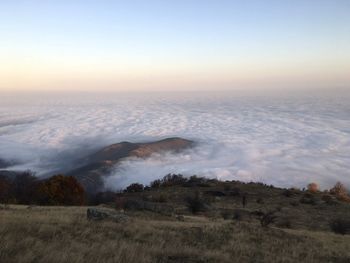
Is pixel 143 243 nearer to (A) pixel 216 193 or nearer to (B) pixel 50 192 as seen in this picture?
(B) pixel 50 192

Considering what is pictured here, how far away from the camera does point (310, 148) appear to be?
Result: 19762cm

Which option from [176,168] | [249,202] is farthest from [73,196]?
[176,168]

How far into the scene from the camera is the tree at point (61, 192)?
1747 inches

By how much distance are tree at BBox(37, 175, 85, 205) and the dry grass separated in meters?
30.4

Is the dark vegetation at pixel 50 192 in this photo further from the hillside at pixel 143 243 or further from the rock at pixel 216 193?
the hillside at pixel 143 243

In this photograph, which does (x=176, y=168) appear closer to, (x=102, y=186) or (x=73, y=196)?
(x=102, y=186)

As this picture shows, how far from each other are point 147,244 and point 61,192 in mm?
37852

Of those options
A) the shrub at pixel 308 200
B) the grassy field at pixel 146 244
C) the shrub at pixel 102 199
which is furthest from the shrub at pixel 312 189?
the grassy field at pixel 146 244

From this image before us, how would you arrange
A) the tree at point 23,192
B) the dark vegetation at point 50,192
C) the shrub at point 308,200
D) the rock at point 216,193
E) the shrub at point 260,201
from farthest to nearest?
1. the rock at point 216,193
2. the dark vegetation at point 50,192
3. the shrub at point 308,200
4. the tree at point 23,192
5. the shrub at point 260,201

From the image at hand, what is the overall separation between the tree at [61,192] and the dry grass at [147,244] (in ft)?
99.9

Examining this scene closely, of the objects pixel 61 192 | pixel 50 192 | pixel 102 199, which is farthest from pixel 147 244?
pixel 102 199

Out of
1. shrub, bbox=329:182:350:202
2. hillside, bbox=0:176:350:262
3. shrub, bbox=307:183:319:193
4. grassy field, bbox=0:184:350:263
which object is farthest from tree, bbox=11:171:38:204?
shrub, bbox=329:182:350:202

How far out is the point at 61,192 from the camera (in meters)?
47.4

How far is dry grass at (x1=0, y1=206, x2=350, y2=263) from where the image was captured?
29.3 ft
